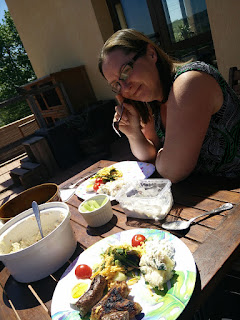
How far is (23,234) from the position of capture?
4.10ft

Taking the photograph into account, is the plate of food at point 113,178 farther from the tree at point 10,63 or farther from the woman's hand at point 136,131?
the tree at point 10,63

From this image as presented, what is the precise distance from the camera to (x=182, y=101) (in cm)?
138

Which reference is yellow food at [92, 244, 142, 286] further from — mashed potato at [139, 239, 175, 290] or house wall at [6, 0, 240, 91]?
house wall at [6, 0, 240, 91]

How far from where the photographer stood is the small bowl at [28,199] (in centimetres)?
143

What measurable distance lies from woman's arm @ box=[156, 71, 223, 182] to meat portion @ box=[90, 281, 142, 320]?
28.3 inches

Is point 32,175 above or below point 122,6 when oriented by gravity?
A: below

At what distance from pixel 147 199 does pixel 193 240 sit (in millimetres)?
304

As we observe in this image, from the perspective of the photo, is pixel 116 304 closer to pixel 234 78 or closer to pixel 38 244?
pixel 38 244

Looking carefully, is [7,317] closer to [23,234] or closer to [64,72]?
[23,234]

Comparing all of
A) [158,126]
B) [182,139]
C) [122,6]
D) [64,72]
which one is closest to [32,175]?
[64,72]

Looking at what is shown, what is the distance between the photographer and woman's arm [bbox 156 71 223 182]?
138cm

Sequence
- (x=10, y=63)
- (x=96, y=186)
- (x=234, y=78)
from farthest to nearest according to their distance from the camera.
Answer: (x=10, y=63) → (x=234, y=78) → (x=96, y=186)

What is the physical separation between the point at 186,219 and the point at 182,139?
448mm

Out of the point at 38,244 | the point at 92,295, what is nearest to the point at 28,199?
the point at 38,244
